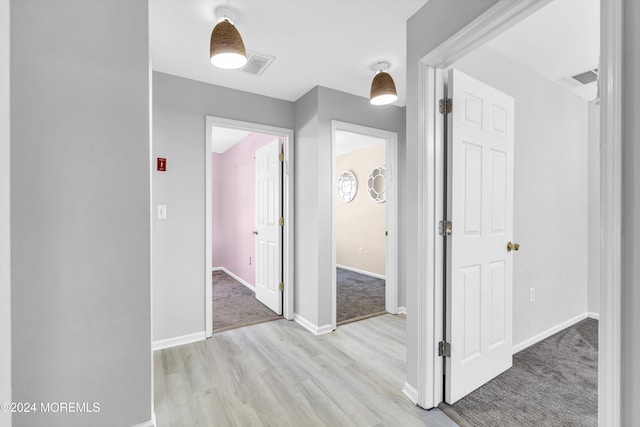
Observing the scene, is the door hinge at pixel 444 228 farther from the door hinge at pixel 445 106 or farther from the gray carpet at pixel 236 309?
the gray carpet at pixel 236 309

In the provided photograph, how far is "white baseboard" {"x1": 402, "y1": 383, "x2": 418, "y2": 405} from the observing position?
1738 mm

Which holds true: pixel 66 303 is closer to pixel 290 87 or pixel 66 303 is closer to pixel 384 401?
pixel 384 401

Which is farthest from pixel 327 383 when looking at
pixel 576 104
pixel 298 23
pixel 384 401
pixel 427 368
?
pixel 576 104

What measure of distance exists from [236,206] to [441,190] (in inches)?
161

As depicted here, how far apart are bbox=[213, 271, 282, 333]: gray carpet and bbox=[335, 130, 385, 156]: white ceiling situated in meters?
2.97

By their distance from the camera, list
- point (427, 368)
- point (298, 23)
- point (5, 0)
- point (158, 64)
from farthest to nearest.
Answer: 1. point (158, 64)
2. point (298, 23)
3. point (427, 368)
4. point (5, 0)

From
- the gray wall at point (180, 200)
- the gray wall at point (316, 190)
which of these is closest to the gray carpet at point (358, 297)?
the gray wall at point (316, 190)

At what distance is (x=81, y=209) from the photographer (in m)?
1.33

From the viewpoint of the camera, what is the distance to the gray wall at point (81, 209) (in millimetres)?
1230

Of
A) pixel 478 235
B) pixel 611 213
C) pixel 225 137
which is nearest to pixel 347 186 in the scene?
pixel 225 137

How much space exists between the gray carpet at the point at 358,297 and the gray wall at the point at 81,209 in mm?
2150

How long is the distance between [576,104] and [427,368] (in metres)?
3.06

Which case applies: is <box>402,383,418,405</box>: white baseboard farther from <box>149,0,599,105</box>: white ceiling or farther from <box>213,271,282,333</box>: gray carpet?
<box>149,0,599,105</box>: white ceiling

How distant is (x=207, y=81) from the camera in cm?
272
